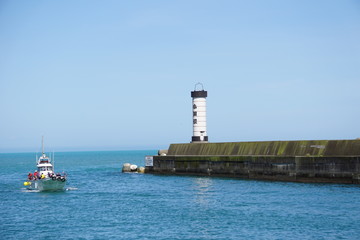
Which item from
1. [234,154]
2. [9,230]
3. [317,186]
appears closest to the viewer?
[9,230]

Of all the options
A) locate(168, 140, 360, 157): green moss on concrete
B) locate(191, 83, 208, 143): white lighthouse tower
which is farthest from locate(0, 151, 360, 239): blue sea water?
locate(191, 83, 208, 143): white lighthouse tower

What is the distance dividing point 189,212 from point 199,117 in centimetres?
3758

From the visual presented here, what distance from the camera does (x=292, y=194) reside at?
44.3m

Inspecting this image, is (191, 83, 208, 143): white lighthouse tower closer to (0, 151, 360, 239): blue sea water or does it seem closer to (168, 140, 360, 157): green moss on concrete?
(168, 140, 360, 157): green moss on concrete

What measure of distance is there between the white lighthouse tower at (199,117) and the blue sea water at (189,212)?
19.9m

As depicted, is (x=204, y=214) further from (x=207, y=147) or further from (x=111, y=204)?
(x=207, y=147)

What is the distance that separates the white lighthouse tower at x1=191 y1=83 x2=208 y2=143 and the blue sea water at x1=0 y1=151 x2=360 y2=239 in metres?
19.9

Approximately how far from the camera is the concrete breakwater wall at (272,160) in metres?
48.8

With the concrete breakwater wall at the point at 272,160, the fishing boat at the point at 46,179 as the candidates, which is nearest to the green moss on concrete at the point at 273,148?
the concrete breakwater wall at the point at 272,160

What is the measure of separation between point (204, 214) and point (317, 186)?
15.8 meters

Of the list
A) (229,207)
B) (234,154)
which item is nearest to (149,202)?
(229,207)

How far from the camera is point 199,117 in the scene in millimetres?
74812

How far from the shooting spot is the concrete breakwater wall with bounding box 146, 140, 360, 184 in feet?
160

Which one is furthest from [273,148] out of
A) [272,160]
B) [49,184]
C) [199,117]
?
[49,184]
